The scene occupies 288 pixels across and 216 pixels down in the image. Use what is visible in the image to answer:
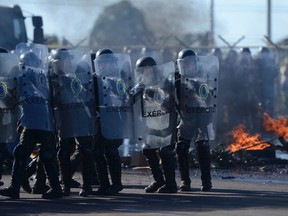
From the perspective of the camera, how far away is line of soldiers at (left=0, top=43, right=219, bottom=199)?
15234 millimetres

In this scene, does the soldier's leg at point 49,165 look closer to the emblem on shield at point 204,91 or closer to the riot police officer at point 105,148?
the riot police officer at point 105,148

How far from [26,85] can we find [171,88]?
Result: 7.46 ft

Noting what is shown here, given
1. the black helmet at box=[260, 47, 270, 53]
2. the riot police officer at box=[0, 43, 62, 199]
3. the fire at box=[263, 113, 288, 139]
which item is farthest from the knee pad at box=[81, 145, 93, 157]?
the black helmet at box=[260, 47, 270, 53]

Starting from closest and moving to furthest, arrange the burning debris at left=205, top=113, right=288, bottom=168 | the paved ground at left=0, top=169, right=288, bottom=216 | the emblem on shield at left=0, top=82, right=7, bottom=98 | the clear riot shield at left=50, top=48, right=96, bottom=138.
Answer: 1. the paved ground at left=0, top=169, right=288, bottom=216
2. the emblem on shield at left=0, top=82, right=7, bottom=98
3. the clear riot shield at left=50, top=48, right=96, bottom=138
4. the burning debris at left=205, top=113, right=288, bottom=168

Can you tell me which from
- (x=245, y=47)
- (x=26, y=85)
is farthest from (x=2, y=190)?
(x=245, y=47)

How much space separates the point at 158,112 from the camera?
16312 mm

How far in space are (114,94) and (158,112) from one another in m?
0.77

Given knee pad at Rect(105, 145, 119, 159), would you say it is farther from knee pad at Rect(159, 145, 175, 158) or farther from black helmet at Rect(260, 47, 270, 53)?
black helmet at Rect(260, 47, 270, 53)

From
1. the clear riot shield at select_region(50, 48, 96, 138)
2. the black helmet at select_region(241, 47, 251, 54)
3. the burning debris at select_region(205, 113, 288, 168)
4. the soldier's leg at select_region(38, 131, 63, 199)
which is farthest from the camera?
the black helmet at select_region(241, 47, 251, 54)

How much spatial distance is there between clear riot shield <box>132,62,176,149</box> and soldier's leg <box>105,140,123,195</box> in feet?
1.96

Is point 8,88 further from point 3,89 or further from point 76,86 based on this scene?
point 76,86

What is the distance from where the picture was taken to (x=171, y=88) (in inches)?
642

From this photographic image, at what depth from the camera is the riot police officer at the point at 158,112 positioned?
1627cm

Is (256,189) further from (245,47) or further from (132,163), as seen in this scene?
(245,47)
